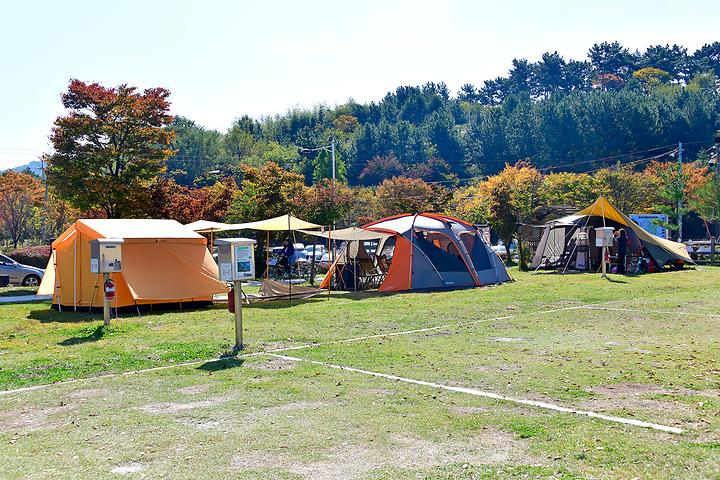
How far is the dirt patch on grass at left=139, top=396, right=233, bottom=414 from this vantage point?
6.82 m

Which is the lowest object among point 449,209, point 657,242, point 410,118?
A: point 657,242

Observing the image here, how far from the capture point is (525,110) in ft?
280

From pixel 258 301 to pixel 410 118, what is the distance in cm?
11091

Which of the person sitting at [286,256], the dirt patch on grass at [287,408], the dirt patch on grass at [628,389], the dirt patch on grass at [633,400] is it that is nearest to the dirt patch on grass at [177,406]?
the dirt patch on grass at [287,408]

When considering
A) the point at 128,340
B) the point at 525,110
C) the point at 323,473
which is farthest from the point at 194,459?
the point at 525,110

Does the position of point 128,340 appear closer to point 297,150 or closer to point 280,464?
point 280,464

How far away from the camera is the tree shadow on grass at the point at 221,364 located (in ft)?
28.9

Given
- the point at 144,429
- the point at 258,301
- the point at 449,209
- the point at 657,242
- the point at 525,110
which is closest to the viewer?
the point at 144,429

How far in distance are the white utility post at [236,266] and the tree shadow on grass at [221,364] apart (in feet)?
A: 2.24

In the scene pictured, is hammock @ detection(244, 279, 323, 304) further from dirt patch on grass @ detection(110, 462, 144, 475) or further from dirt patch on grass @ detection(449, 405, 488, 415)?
dirt patch on grass @ detection(110, 462, 144, 475)

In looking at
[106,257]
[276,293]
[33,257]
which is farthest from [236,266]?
[33,257]

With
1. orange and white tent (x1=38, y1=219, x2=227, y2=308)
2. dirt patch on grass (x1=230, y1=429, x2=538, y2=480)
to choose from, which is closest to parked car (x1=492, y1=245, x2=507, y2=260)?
orange and white tent (x1=38, y1=219, x2=227, y2=308)

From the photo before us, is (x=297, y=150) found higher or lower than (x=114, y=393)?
higher

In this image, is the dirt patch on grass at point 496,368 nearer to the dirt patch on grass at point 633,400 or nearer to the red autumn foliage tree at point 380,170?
the dirt patch on grass at point 633,400
